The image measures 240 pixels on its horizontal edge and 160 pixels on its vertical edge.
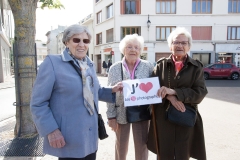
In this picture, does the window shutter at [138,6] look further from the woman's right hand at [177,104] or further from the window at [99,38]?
the woman's right hand at [177,104]

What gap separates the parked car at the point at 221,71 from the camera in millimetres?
19125

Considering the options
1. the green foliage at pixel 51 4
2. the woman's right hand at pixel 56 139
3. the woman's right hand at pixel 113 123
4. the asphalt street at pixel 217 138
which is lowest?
the asphalt street at pixel 217 138

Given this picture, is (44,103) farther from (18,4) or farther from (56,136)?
(18,4)

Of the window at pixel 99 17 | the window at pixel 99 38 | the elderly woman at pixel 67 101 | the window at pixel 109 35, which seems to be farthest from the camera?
the window at pixel 99 38

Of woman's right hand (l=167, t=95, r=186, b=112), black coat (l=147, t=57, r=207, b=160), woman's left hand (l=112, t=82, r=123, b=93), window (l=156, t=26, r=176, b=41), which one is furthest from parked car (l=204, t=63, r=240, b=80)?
woman's left hand (l=112, t=82, r=123, b=93)

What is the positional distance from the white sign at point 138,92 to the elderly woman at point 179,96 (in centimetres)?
16

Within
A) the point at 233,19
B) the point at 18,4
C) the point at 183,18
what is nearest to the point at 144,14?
the point at 183,18

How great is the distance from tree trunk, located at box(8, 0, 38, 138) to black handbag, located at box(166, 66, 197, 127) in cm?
325

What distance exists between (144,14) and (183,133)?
24321 mm

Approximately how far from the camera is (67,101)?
2086 millimetres

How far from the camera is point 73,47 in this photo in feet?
7.18

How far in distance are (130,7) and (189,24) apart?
292 inches

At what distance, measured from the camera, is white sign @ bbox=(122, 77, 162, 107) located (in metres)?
2.63

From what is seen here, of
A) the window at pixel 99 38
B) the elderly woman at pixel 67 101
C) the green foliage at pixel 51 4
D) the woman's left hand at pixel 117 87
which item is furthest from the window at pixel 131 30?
the elderly woman at pixel 67 101
